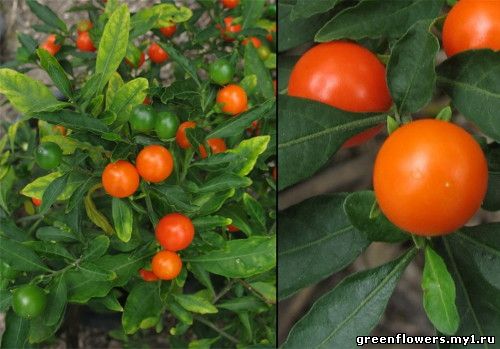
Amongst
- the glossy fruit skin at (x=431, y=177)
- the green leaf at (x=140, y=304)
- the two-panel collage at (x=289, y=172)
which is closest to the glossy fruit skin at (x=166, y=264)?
the two-panel collage at (x=289, y=172)

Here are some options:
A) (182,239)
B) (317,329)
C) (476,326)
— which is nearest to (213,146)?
(182,239)

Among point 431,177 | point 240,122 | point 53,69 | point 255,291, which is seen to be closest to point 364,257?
point 255,291

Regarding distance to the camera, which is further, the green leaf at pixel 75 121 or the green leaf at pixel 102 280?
the green leaf at pixel 102 280

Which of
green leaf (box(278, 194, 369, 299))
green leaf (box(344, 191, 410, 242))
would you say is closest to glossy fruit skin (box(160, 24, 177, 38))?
green leaf (box(278, 194, 369, 299))

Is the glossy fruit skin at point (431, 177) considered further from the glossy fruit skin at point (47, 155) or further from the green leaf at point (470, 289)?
the glossy fruit skin at point (47, 155)

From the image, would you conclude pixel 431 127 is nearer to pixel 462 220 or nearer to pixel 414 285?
pixel 462 220

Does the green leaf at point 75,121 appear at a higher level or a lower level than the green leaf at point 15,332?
higher
